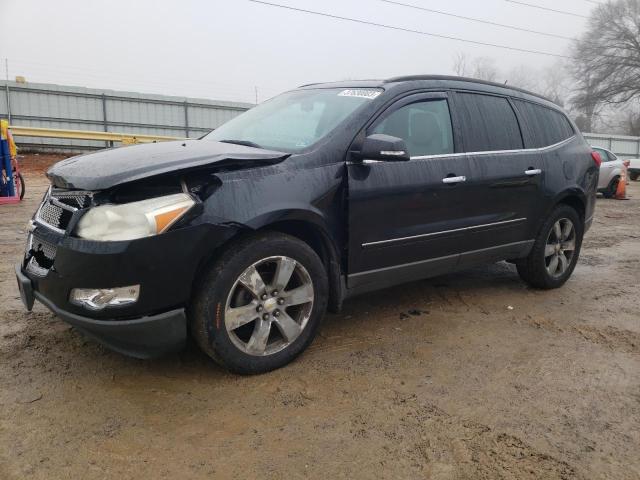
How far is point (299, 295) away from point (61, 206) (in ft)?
4.49

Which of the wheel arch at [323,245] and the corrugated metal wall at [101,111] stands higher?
the corrugated metal wall at [101,111]

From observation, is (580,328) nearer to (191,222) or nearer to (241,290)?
(241,290)

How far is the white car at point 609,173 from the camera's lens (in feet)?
48.7

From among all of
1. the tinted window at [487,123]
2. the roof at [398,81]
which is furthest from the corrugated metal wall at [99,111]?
the tinted window at [487,123]

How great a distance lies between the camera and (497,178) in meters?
4.09

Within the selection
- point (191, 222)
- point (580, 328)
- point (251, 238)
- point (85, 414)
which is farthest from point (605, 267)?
point (85, 414)

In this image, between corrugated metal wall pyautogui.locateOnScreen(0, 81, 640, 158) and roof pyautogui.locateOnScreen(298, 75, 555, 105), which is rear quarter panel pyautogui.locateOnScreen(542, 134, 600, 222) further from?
corrugated metal wall pyautogui.locateOnScreen(0, 81, 640, 158)

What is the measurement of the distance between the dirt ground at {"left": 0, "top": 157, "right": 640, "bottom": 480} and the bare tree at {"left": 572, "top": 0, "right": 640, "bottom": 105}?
4301 cm

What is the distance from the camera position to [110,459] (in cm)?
220

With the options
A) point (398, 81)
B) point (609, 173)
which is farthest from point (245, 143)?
point (609, 173)

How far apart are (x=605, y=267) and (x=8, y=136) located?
10.2 metres

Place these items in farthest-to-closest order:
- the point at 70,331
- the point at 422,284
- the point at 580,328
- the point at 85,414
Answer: the point at 422,284 < the point at 580,328 < the point at 70,331 < the point at 85,414

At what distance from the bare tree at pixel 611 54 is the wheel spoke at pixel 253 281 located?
44749mm

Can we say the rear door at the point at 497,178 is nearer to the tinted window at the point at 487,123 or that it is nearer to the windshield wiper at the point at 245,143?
the tinted window at the point at 487,123
